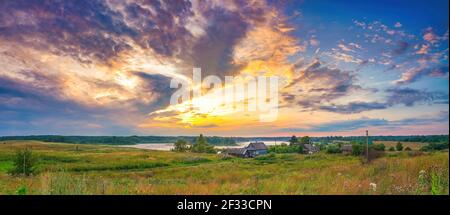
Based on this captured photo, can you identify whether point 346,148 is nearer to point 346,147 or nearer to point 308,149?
point 346,147

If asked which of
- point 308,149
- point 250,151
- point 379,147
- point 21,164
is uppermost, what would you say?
point 21,164

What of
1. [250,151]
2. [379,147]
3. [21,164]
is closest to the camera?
[21,164]

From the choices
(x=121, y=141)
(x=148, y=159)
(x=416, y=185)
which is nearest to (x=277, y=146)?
(x=148, y=159)

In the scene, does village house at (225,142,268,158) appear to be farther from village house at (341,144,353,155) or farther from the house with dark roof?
village house at (341,144,353,155)

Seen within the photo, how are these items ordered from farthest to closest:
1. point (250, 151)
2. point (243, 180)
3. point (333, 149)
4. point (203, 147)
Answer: point (250, 151) → point (333, 149) → point (203, 147) → point (243, 180)

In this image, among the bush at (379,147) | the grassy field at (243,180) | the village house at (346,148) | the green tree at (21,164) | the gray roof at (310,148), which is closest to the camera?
the grassy field at (243,180)

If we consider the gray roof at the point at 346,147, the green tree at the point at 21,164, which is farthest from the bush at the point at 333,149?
the green tree at the point at 21,164

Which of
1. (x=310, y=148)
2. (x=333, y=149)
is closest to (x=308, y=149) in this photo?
(x=310, y=148)

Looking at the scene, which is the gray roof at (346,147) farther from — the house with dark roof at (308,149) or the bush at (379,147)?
the bush at (379,147)

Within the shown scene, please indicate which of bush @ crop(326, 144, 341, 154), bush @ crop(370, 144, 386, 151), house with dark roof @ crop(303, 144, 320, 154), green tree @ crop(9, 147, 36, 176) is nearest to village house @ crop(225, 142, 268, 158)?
house with dark roof @ crop(303, 144, 320, 154)

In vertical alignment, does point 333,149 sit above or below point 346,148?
below
